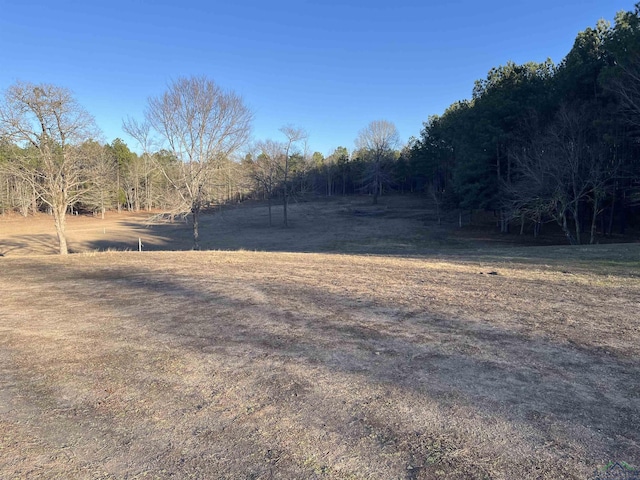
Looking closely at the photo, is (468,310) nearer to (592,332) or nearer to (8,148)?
(592,332)

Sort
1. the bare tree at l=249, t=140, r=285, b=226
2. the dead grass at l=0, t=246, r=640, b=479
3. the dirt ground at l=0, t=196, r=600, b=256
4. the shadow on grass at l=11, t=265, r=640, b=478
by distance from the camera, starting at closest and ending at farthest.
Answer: the dead grass at l=0, t=246, r=640, b=479 → the shadow on grass at l=11, t=265, r=640, b=478 → the dirt ground at l=0, t=196, r=600, b=256 → the bare tree at l=249, t=140, r=285, b=226

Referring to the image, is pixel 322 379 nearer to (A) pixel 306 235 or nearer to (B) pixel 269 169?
(A) pixel 306 235

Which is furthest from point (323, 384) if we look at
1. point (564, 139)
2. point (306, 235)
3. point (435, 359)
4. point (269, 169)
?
point (269, 169)

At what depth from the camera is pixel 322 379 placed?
12.0 ft

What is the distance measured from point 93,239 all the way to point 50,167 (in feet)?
58.3

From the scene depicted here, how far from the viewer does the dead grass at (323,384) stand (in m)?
2.51

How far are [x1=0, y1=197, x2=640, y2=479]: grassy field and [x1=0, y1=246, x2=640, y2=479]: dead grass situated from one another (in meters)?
0.02

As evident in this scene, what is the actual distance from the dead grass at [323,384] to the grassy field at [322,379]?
0.02m

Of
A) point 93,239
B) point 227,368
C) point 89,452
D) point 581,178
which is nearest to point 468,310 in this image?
point 227,368

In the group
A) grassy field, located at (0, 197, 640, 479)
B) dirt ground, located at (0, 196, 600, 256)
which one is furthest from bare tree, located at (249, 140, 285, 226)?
grassy field, located at (0, 197, 640, 479)

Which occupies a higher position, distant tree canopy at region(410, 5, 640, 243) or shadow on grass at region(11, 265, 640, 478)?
distant tree canopy at region(410, 5, 640, 243)

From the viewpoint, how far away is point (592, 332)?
4.82m

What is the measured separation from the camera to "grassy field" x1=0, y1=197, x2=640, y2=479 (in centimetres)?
251

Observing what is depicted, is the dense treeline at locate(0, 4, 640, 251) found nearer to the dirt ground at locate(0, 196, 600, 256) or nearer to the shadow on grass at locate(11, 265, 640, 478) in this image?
the dirt ground at locate(0, 196, 600, 256)
